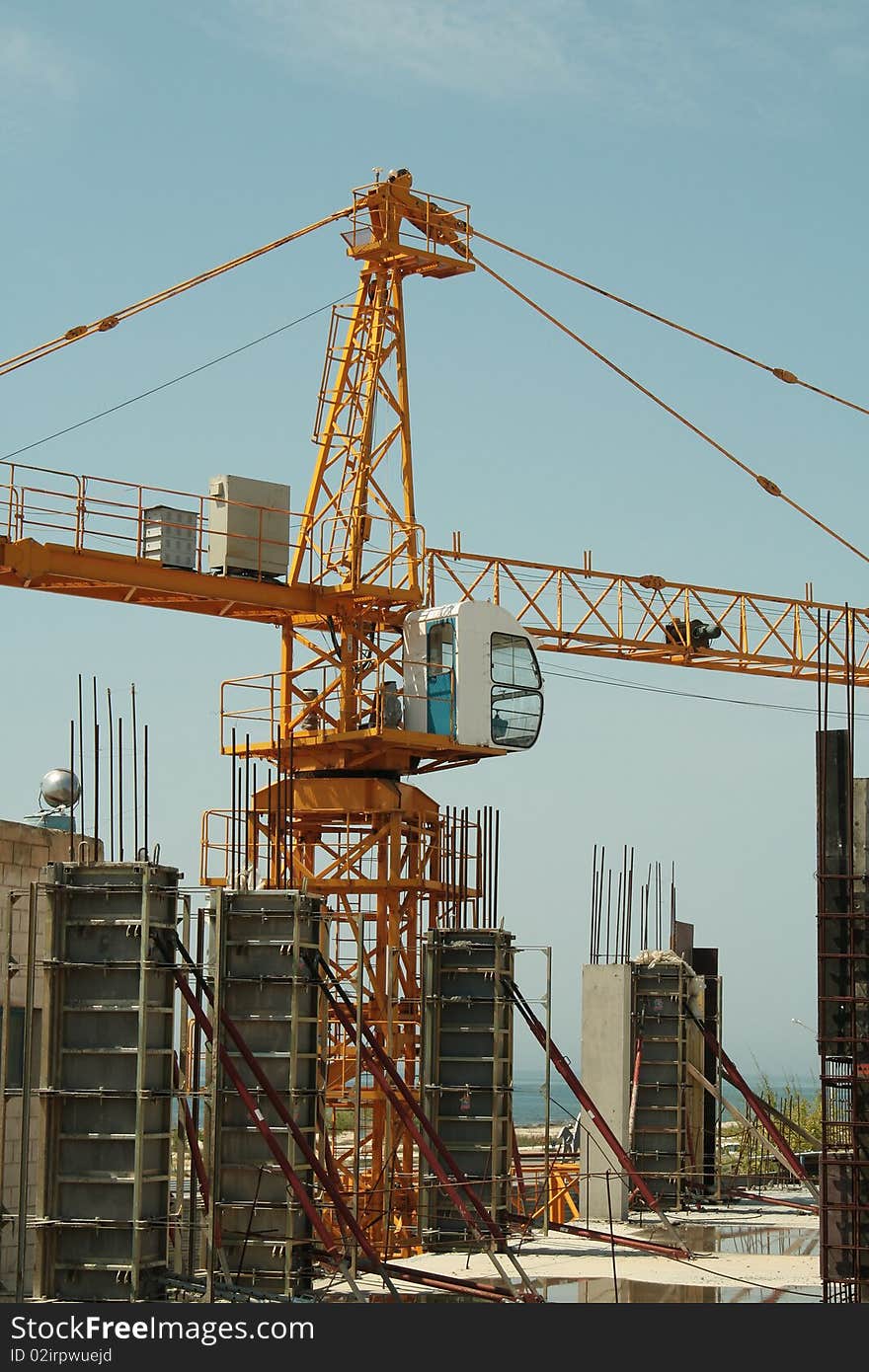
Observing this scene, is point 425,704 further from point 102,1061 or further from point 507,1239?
point 102,1061

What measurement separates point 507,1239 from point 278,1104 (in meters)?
7.51

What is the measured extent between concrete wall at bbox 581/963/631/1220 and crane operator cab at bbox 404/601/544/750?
17.5ft

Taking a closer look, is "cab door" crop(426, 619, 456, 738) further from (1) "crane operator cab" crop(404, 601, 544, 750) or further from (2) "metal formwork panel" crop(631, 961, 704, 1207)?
(2) "metal formwork panel" crop(631, 961, 704, 1207)

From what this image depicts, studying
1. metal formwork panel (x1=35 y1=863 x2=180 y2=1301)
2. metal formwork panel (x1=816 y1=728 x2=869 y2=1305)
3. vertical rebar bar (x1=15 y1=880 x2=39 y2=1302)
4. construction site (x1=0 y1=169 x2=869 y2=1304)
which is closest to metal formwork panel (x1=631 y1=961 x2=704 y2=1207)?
construction site (x1=0 y1=169 x2=869 y2=1304)

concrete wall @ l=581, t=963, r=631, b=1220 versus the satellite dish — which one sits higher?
the satellite dish

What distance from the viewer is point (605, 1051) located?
32.9 m

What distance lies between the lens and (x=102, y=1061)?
21.5m

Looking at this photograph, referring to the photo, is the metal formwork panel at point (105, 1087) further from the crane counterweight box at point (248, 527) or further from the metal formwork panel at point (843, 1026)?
the crane counterweight box at point (248, 527)

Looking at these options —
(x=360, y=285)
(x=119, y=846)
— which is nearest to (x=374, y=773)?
(x=360, y=285)

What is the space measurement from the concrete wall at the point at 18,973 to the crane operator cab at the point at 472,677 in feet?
41.4

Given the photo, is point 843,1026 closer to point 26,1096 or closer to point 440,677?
point 26,1096

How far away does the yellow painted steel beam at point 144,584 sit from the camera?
107 feet

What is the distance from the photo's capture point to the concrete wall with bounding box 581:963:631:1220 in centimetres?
3250

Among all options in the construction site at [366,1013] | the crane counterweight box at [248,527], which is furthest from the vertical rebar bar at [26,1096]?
the crane counterweight box at [248,527]
